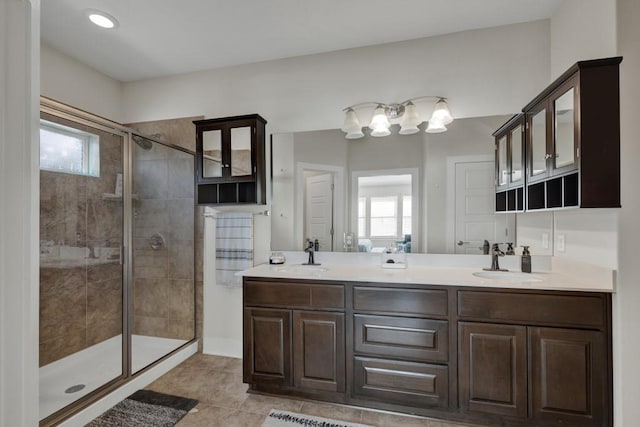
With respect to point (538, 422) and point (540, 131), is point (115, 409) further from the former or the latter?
point (540, 131)

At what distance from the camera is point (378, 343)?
1.96 m

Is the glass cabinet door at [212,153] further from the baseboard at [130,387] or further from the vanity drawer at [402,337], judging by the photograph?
the vanity drawer at [402,337]

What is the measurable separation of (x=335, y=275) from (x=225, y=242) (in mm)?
1246

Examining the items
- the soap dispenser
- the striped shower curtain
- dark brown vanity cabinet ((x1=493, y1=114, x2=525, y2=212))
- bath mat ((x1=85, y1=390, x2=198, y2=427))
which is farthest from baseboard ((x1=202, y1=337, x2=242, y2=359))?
dark brown vanity cabinet ((x1=493, y1=114, x2=525, y2=212))

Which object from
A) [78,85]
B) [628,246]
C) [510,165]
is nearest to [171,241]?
[78,85]

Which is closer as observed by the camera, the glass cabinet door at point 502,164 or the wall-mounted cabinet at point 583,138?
the wall-mounted cabinet at point 583,138

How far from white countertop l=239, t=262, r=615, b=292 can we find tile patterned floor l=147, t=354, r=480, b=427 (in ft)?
2.87

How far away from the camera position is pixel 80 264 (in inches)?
100

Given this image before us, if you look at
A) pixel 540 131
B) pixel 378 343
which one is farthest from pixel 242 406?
pixel 540 131

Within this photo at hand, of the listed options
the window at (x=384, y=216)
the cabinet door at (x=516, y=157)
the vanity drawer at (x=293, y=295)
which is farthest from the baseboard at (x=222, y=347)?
the cabinet door at (x=516, y=157)

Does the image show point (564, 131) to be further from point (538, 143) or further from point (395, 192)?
point (395, 192)

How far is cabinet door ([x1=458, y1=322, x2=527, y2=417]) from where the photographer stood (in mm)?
1750

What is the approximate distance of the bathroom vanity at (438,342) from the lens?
5.51 ft

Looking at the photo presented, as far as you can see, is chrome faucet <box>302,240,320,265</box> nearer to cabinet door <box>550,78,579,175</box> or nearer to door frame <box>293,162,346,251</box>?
door frame <box>293,162,346,251</box>
